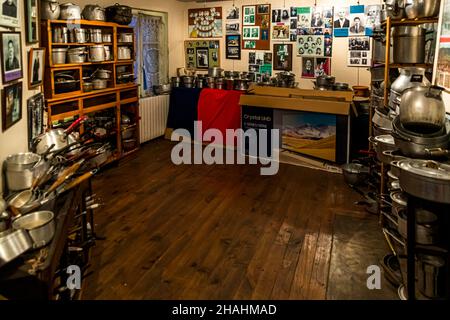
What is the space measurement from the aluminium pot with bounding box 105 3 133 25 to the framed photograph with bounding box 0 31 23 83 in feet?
8.51

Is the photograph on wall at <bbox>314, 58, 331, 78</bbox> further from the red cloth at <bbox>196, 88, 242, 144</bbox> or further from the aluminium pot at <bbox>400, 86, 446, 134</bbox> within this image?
the aluminium pot at <bbox>400, 86, 446, 134</bbox>

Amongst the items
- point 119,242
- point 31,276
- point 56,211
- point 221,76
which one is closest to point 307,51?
point 221,76

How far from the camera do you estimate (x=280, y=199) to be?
411 cm

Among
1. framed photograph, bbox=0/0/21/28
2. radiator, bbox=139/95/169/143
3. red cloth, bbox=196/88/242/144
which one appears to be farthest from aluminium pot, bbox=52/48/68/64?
red cloth, bbox=196/88/242/144

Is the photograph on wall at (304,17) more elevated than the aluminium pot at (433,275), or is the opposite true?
the photograph on wall at (304,17)

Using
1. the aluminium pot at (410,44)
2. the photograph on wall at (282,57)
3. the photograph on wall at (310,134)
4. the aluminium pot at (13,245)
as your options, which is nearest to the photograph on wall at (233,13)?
the photograph on wall at (282,57)

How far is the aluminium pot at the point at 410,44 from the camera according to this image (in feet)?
10.4

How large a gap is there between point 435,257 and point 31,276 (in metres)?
1.95

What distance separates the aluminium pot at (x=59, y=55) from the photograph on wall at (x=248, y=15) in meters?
3.30

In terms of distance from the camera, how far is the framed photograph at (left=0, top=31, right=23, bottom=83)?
2289 millimetres

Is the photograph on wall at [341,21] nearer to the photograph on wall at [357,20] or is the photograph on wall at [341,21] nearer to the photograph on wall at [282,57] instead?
the photograph on wall at [357,20]

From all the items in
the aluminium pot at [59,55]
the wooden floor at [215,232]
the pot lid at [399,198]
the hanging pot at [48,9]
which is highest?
the hanging pot at [48,9]
